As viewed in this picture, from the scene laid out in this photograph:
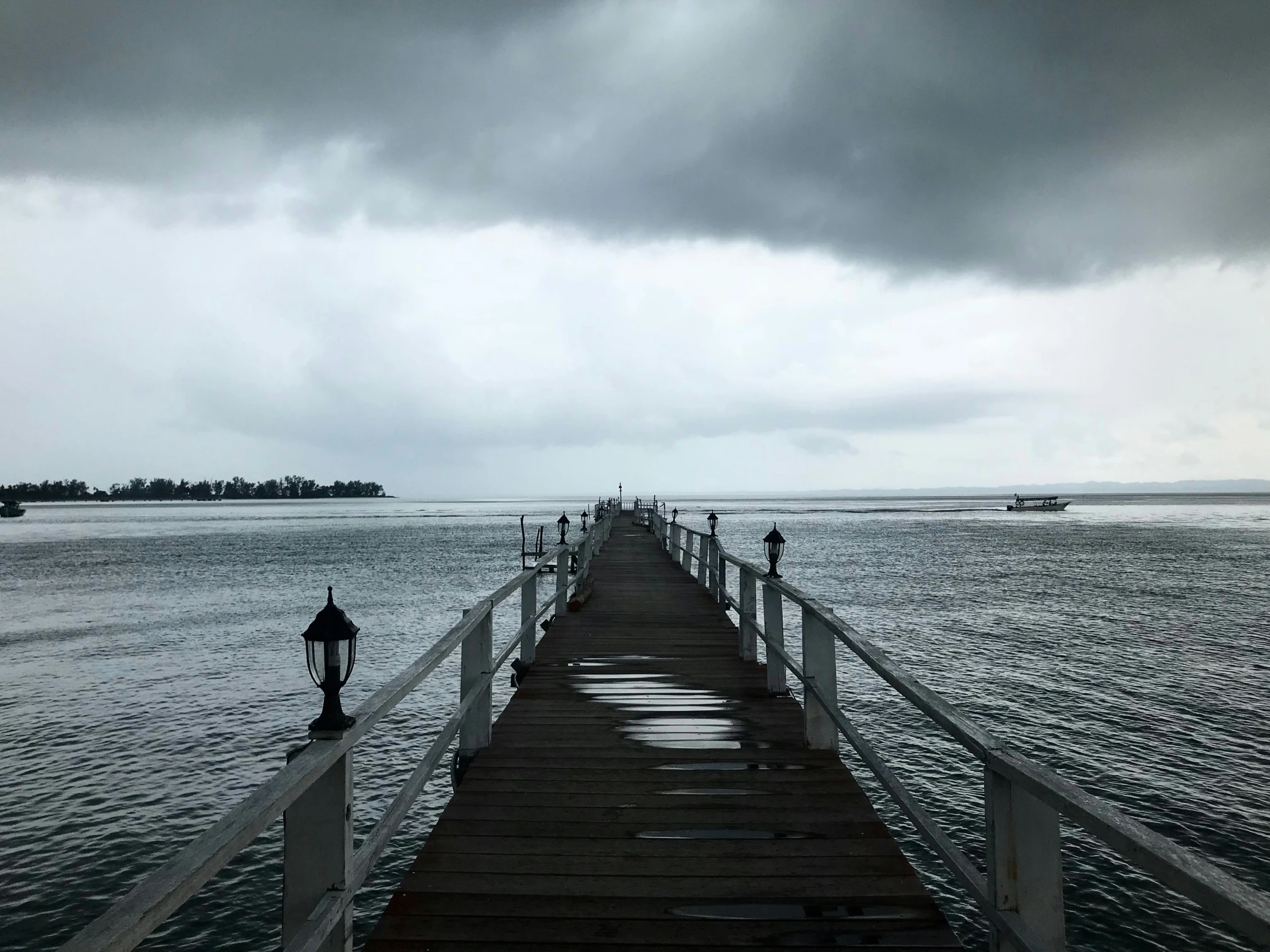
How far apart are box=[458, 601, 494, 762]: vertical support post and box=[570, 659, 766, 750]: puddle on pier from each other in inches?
46.9

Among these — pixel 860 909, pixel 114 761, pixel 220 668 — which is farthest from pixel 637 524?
pixel 860 909

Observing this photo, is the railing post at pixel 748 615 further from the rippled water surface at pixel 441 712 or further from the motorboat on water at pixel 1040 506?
the motorboat on water at pixel 1040 506

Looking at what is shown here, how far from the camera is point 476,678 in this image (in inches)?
201

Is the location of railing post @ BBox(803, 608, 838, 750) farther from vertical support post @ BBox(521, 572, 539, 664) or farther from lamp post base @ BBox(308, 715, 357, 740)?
lamp post base @ BBox(308, 715, 357, 740)

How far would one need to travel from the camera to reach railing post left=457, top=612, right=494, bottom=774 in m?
5.00

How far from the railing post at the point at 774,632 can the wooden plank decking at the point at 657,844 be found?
6.1 inches

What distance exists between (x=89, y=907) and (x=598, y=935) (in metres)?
7.53

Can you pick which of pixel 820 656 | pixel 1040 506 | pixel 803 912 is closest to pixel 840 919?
pixel 803 912

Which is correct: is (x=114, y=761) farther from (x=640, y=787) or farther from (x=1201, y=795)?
(x=1201, y=795)

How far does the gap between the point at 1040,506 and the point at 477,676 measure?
162m

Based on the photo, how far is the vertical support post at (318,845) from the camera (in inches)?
102

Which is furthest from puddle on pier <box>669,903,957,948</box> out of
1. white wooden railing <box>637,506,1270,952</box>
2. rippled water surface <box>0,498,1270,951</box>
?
rippled water surface <box>0,498,1270,951</box>

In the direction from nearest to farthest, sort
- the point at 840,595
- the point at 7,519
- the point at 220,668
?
the point at 220,668
the point at 840,595
the point at 7,519

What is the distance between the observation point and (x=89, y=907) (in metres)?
7.70
